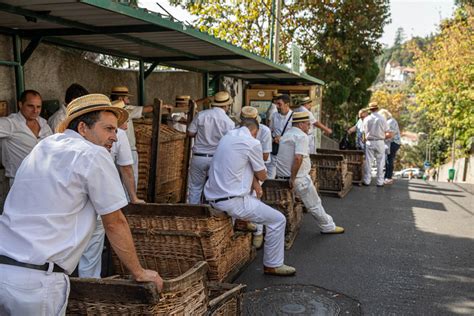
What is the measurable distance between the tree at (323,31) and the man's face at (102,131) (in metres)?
16.5

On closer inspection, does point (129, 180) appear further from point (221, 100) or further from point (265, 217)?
point (221, 100)

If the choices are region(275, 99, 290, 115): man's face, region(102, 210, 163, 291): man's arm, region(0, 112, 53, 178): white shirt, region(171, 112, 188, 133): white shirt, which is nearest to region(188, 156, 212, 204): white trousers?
region(171, 112, 188, 133): white shirt

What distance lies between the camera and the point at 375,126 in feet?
35.5

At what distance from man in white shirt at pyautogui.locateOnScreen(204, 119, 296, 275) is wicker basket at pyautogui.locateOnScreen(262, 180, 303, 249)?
1.24m

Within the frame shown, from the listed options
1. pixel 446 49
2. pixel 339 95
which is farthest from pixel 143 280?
pixel 446 49

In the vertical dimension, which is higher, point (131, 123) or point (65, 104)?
point (65, 104)

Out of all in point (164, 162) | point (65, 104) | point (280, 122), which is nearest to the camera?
point (65, 104)

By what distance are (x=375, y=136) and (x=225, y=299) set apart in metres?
8.36

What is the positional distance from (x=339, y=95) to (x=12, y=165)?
1743 cm

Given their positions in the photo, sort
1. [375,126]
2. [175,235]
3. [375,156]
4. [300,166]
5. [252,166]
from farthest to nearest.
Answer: [375,156] → [375,126] → [300,166] → [252,166] → [175,235]

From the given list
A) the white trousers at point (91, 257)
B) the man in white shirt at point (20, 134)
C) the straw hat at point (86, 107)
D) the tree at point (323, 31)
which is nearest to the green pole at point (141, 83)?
the man in white shirt at point (20, 134)

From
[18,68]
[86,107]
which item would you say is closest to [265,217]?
[86,107]

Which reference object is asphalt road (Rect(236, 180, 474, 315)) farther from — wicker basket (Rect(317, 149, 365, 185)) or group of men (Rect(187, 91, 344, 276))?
wicker basket (Rect(317, 149, 365, 185))

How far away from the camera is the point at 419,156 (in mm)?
55719
